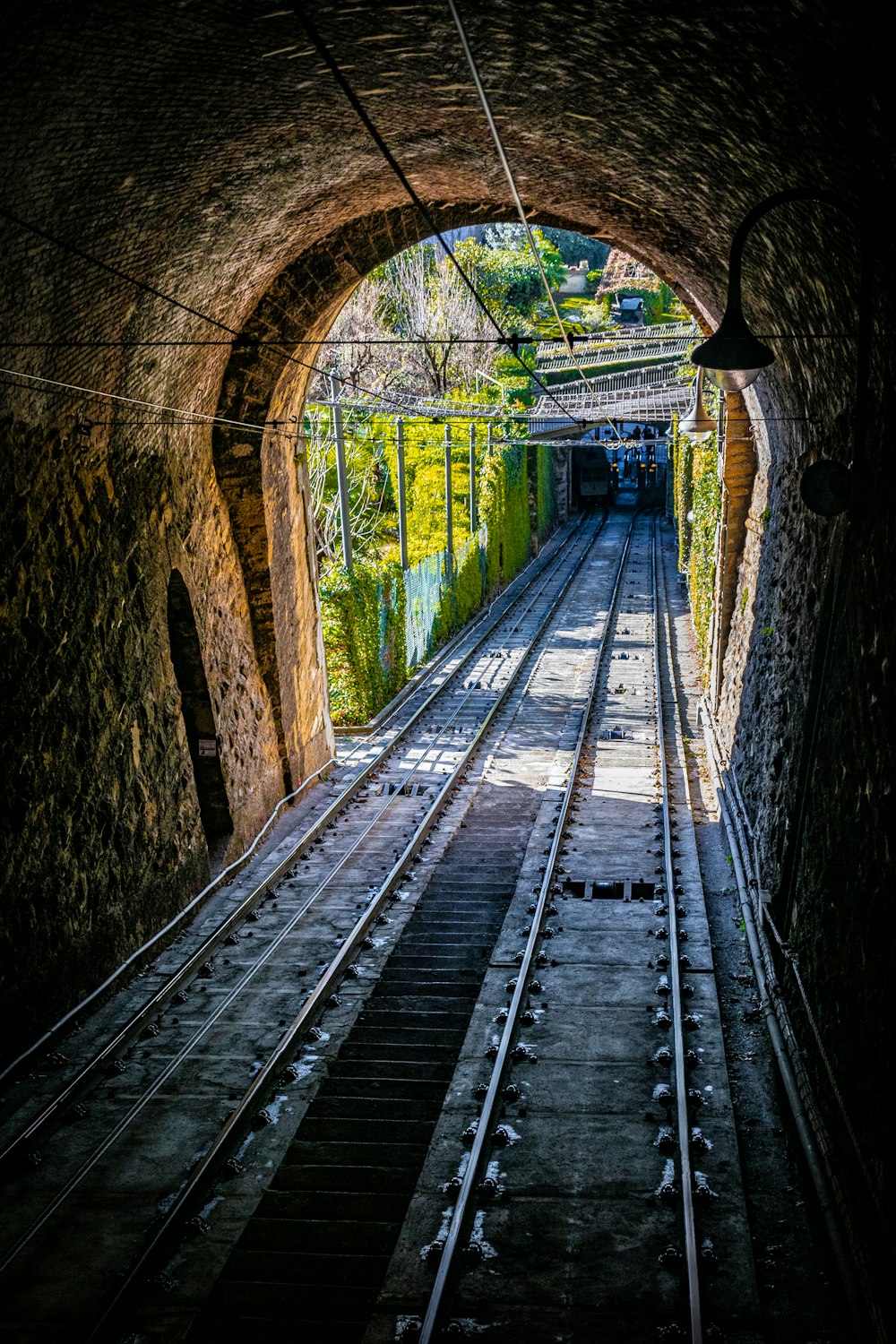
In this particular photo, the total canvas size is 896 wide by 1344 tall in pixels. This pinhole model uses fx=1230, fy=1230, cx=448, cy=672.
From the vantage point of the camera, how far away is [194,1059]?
8547 mm

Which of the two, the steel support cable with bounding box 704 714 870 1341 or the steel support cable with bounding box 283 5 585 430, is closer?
the steel support cable with bounding box 283 5 585 430

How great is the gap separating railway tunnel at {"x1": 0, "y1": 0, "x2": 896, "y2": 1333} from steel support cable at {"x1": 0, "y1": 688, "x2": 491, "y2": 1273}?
96cm

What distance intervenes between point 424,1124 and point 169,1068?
74.3 inches

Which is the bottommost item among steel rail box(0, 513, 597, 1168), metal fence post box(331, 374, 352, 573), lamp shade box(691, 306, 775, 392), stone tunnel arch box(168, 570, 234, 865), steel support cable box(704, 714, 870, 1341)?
steel rail box(0, 513, 597, 1168)

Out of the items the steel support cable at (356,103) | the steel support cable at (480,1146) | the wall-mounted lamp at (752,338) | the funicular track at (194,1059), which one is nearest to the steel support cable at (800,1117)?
the steel support cable at (480,1146)

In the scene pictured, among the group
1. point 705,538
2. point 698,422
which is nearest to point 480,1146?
point 698,422

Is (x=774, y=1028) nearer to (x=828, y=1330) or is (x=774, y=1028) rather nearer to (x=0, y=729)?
(x=828, y=1330)

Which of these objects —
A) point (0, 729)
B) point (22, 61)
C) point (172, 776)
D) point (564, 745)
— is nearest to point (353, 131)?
point (22, 61)

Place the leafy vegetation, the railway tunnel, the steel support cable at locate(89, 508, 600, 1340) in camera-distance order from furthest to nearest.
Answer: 1. the leafy vegetation
2. the steel support cable at locate(89, 508, 600, 1340)
3. the railway tunnel

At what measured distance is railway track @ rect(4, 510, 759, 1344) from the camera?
19.4ft

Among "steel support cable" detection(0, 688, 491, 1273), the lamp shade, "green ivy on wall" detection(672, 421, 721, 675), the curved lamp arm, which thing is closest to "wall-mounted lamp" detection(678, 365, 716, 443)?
"green ivy on wall" detection(672, 421, 721, 675)

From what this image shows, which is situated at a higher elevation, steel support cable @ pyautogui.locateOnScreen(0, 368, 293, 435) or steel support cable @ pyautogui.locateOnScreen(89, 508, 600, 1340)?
steel support cable @ pyautogui.locateOnScreen(0, 368, 293, 435)

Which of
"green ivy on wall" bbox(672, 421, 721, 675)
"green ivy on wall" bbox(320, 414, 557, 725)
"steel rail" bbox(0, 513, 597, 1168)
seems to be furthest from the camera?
"green ivy on wall" bbox(672, 421, 721, 675)

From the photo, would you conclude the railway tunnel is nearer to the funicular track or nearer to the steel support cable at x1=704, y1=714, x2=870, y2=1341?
the steel support cable at x1=704, y1=714, x2=870, y2=1341
